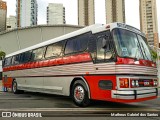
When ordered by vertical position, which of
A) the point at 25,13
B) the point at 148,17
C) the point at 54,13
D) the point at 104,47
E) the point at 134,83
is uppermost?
the point at 54,13

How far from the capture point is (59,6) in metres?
172

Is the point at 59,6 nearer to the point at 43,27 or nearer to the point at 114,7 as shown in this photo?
the point at 114,7

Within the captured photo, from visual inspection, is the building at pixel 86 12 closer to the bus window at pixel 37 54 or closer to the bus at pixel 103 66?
the bus window at pixel 37 54

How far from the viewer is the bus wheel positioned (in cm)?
942

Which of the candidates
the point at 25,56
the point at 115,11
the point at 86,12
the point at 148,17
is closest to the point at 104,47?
the point at 25,56

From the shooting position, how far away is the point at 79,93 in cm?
976

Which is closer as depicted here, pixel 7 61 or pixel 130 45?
pixel 130 45

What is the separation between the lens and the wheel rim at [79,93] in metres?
9.62

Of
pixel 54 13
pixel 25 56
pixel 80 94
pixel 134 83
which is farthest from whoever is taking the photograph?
pixel 54 13

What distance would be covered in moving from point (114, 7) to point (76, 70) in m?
118

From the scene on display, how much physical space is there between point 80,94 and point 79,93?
0.26ft

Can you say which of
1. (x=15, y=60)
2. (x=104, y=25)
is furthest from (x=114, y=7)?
(x=104, y=25)

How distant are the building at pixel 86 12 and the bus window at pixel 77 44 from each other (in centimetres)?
11369

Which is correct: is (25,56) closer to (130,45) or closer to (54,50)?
(54,50)
